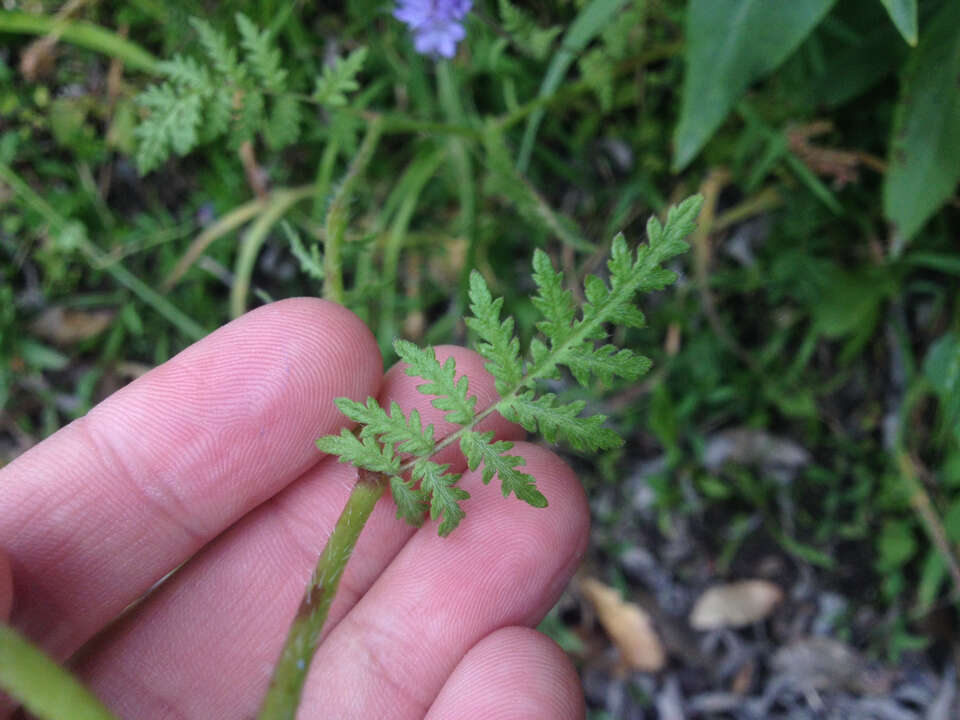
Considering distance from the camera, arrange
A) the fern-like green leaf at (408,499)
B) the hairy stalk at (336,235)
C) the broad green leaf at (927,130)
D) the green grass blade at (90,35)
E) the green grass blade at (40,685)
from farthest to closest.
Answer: the green grass blade at (90,35), the broad green leaf at (927,130), the hairy stalk at (336,235), the fern-like green leaf at (408,499), the green grass blade at (40,685)

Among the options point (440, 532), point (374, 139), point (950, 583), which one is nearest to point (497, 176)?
point (374, 139)

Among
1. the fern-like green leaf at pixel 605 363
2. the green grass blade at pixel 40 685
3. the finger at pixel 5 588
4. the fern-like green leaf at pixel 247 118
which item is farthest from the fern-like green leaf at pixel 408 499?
the fern-like green leaf at pixel 247 118

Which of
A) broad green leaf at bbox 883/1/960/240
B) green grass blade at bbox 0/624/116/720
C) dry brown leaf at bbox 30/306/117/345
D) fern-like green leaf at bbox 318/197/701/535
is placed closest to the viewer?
green grass blade at bbox 0/624/116/720

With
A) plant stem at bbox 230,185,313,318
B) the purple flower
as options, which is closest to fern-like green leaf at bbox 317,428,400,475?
the purple flower

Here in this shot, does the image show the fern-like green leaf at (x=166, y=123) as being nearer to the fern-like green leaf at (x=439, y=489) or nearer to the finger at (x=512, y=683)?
the fern-like green leaf at (x=439, y=489)

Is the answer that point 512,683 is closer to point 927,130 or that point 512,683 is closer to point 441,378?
point 441,378

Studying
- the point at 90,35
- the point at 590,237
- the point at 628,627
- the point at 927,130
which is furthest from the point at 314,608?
the point at 90,35

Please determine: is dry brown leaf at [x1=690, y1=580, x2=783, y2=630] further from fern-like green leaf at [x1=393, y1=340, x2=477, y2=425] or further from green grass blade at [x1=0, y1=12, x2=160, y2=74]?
green grass blade at [x1=0, y1=12, x2=160, y2=74]
